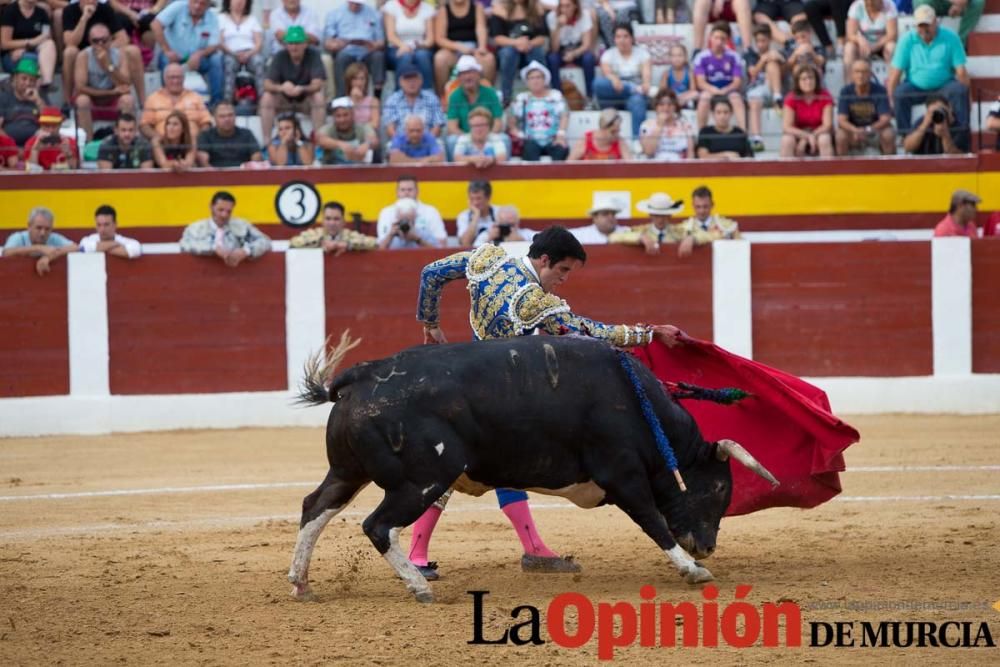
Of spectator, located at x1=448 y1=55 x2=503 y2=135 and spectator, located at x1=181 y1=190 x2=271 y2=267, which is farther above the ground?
spectator, located at x1=448 y1=55 x2=503 y2=135

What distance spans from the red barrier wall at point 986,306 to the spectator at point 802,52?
74.4 inches

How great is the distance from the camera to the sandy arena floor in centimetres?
471

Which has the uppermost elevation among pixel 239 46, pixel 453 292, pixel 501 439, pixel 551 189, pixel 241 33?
pixel 241 33

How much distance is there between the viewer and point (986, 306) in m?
11.1

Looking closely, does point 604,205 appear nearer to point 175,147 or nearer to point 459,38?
point 459,38

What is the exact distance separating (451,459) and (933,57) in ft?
26.1

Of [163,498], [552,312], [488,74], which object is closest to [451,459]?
[552,312]

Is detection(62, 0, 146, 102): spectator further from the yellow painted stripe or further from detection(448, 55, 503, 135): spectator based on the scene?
detection(448, 55, 503, 135): spectator

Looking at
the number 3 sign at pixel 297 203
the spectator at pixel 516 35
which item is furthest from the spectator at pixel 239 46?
the spectator at pixel 516 35

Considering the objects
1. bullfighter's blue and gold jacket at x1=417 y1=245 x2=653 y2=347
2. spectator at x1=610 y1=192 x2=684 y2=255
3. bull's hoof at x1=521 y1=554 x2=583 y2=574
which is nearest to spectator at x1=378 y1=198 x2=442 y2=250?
spectator at x1=610 y1=192 x2=684 y2=255

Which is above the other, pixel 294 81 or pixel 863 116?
pixel 294 81

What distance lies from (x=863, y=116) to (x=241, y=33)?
486 cm

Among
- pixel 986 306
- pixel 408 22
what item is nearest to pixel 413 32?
pixel 408 22

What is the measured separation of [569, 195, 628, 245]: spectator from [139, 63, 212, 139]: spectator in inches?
119
